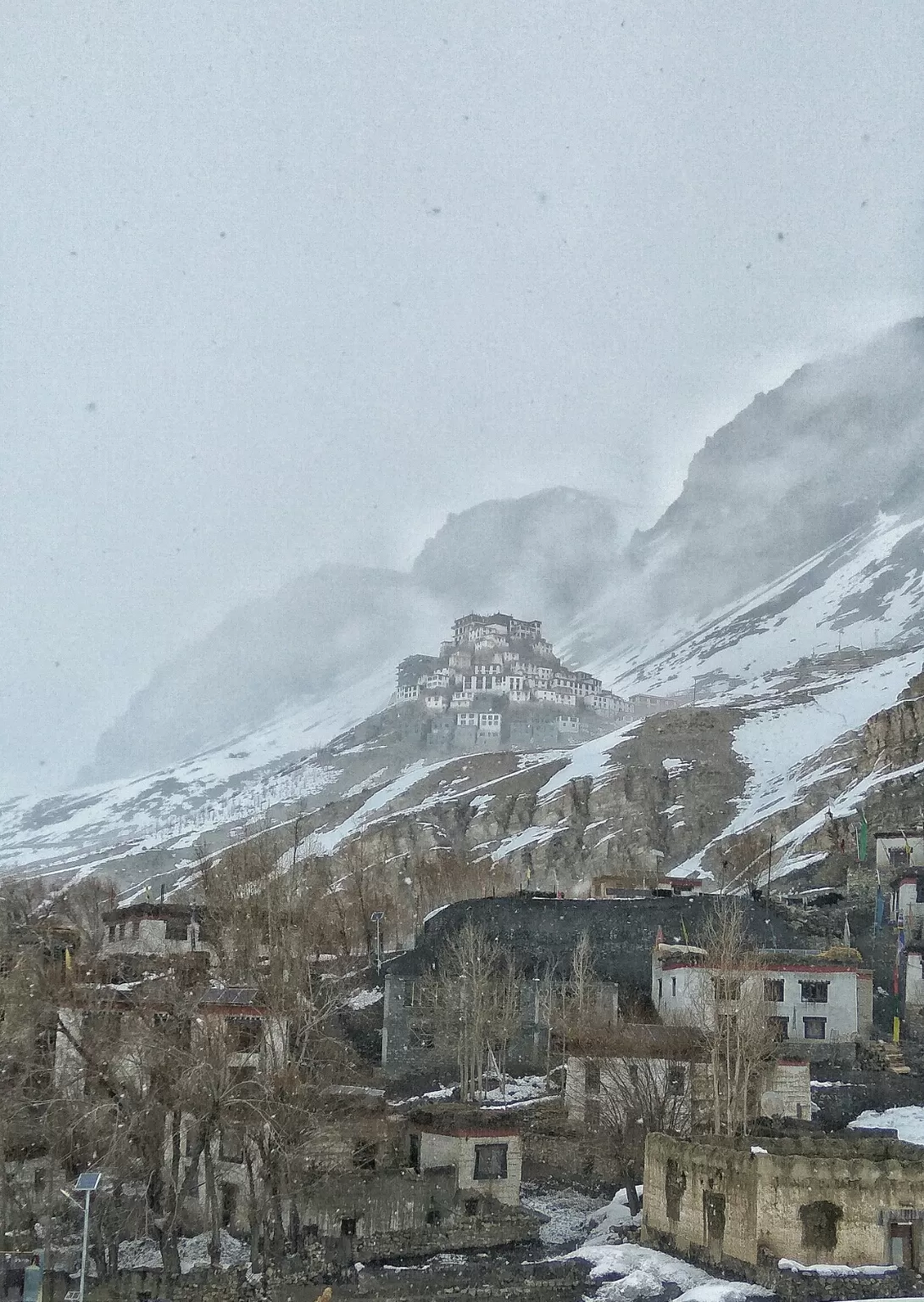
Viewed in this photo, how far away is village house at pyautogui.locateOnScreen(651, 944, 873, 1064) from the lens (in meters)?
47.8

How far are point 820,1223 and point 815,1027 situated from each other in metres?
22.4

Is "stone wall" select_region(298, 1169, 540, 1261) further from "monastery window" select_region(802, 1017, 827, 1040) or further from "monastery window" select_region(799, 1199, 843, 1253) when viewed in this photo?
"monastery window" select_region(802, 1017, 827, 1040)

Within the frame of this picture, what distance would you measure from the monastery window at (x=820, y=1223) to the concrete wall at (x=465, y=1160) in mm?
10510

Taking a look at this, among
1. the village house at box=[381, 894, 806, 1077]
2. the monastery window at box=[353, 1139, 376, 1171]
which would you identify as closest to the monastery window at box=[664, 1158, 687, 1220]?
the monastery window at box=[353, 1139, 376, 1171]

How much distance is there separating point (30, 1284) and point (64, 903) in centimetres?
5684

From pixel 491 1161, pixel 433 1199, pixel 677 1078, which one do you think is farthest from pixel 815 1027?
pixel 433 1199

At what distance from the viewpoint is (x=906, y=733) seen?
4368 inches

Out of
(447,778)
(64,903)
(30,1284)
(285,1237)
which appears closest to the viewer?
(30,1284)

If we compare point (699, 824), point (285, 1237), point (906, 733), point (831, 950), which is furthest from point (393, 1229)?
point (699, 824)

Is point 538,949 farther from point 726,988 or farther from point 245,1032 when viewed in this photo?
point 245,1032

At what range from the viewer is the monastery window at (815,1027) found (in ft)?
159

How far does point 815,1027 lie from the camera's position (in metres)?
→ 48.6

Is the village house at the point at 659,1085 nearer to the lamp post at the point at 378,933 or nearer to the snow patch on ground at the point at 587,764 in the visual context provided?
the lamp post at the point at 378,933

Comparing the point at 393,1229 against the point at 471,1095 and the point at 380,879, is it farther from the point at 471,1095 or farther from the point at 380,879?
the point at 380,879
